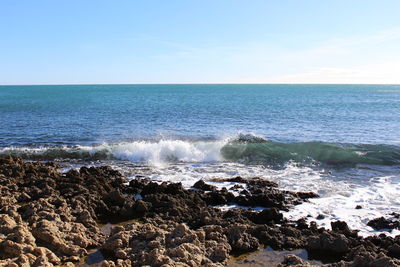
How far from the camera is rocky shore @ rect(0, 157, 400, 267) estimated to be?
7758mm

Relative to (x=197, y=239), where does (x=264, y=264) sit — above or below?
below

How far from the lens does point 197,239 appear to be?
8.52m

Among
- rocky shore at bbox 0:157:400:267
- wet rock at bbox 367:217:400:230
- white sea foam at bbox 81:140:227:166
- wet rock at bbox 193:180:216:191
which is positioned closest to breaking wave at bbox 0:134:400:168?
white sea foam at bbox 81:140:227:166

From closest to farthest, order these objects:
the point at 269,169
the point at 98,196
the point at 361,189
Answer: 1. the point at 98,196
2. the point at 361,189
3. the point at 269,169

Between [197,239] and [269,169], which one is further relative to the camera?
[269,169]

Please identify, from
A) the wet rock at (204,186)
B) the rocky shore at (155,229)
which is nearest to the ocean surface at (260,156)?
the wet rock at (204,186)

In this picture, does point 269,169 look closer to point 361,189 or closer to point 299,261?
point 361,189

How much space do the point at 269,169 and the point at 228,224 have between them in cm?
982

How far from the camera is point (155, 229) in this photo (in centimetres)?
897

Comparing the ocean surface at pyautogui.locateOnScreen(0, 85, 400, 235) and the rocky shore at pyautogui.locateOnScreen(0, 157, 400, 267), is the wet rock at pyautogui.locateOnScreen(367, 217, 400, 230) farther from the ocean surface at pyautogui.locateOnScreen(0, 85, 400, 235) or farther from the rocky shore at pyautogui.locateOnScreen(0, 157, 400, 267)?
the ocean surface at pyautogui.locateOnScreen(0, 85, 400, 235)

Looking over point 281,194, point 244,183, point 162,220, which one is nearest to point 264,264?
point 162,220

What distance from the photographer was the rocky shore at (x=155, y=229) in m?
7.76

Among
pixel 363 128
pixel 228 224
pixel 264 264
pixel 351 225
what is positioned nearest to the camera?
pixel 264 264

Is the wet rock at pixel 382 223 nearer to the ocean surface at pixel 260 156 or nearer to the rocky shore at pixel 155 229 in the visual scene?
the rocky shore at pixel 155 229
